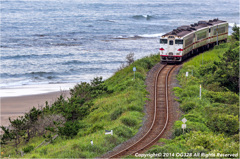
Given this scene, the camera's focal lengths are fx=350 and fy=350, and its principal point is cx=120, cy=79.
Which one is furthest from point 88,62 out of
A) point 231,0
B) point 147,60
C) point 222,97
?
point 231,0

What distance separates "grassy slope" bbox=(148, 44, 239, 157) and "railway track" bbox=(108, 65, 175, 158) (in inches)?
30.7

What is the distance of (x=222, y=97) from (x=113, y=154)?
40.6ft

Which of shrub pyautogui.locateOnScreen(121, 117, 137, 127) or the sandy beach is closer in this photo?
shrub pyautogui.locateOnScreen(121, 117, 137, 127)

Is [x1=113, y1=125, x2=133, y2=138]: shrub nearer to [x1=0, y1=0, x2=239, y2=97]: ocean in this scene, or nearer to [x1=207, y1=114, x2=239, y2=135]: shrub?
[x1=207, y1=114, x2=239, y2=135]: shrub

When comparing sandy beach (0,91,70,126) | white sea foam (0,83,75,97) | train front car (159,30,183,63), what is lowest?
sandy beach (0,91,70,126)

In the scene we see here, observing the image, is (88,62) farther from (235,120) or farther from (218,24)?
(235,120)

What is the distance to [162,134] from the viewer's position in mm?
19188

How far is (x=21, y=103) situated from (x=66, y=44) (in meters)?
35.5

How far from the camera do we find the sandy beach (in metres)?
32.1

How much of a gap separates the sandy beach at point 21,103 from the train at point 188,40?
11521mm

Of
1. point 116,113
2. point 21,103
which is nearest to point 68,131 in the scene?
point 116,113

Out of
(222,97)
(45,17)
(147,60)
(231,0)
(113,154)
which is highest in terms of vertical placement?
(231,0)

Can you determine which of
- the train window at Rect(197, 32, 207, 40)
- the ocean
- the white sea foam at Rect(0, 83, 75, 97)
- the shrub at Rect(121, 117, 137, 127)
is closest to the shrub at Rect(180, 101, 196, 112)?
the shrub at Rect(121, 117, 137, 127)

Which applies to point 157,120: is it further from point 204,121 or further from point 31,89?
point 31,89
